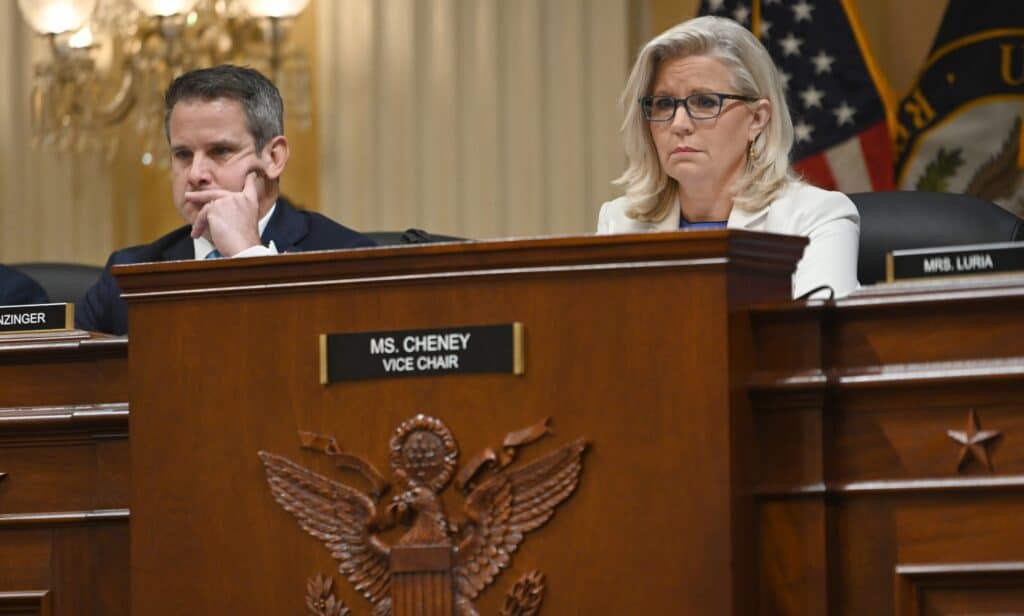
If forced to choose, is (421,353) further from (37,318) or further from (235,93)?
(235,93)

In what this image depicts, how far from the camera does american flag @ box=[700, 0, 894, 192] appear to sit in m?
5.12

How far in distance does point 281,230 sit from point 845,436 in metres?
1.64

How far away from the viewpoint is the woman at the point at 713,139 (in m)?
3.21

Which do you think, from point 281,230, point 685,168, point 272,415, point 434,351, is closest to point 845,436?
point 434,351

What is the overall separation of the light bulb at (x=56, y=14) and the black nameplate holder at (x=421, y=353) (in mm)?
3963

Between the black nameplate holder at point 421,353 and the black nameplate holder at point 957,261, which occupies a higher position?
the black nameplate holder at point 957,261

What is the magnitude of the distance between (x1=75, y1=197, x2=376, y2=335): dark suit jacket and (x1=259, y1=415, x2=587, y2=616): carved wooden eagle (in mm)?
1292

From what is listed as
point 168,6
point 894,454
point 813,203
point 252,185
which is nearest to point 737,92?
point 813,203

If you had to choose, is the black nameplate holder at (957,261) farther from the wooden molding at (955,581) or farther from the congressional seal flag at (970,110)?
the congressional seal flag at (970,110)

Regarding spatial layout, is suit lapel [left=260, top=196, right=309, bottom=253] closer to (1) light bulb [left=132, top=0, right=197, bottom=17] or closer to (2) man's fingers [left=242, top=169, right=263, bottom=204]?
(2) man's fingers [left=242, top=169, right=263, bottom=204]

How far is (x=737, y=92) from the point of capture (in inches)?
128

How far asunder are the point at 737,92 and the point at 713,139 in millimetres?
107

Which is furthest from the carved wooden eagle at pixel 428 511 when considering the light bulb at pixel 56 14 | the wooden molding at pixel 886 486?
the light bulb at pixel 56 14

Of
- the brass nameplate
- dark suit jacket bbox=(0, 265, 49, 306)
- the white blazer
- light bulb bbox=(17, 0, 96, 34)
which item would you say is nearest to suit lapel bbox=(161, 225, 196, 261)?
dark suit jacket bbox=(0, 265, 49, 306)
